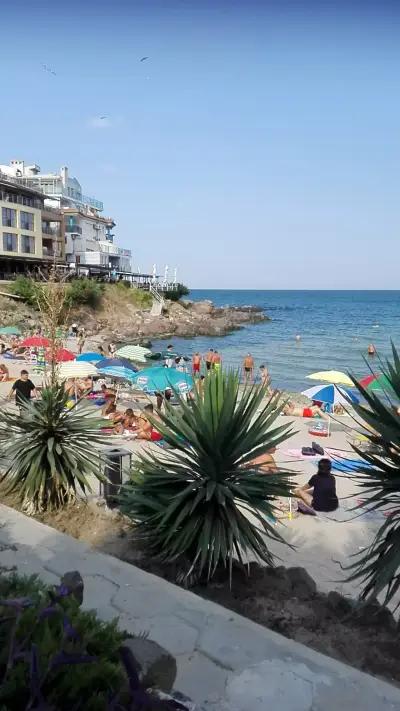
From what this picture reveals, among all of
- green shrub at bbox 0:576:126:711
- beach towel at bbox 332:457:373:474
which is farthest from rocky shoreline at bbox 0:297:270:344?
green shrub at bbox 0:576:126:711

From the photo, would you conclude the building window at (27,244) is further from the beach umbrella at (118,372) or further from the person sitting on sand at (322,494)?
the person sitting on sand at (322,494)

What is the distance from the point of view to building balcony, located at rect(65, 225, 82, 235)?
72.7 meters

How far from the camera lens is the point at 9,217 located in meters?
54.8

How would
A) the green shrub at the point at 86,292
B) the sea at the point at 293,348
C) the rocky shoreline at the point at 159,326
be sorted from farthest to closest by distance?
the green shrub at the point at 86,292
the rocky shoreline at the point at 159,326
the sea at the point at 293,348

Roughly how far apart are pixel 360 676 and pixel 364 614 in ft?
3.26

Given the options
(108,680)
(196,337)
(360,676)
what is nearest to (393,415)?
(360,676)

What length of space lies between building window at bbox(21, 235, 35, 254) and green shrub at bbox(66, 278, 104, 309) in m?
7.29

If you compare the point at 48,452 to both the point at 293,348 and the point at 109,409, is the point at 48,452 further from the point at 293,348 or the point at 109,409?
the point at 293,348

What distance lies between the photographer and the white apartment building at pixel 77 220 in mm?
73562

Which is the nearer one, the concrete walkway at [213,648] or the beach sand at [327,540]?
the concrete walkway at [213,648]

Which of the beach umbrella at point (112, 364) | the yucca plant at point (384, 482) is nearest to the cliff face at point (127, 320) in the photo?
the beach umbrella at point (112, 364)

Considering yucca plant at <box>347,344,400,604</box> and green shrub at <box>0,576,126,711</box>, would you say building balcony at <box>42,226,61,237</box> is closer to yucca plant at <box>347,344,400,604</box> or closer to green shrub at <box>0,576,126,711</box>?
yucca plant at <box>347,344,400,604</box>

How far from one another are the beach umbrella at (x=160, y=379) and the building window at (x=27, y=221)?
46.3 meters

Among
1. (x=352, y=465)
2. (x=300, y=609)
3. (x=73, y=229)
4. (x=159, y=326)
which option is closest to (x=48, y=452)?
(x=300, y=609)
